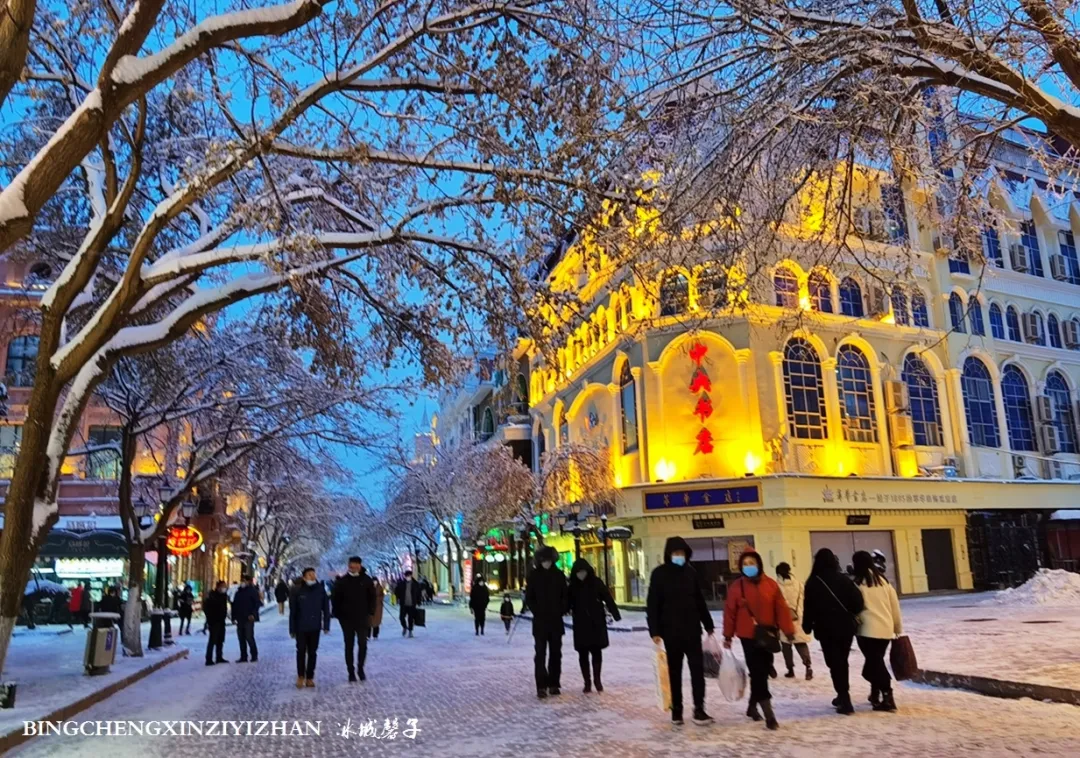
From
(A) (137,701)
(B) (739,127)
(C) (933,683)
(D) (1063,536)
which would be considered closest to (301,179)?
(B) (739,127)

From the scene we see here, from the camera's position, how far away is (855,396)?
1266 inches

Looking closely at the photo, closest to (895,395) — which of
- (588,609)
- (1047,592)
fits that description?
(1047,592)

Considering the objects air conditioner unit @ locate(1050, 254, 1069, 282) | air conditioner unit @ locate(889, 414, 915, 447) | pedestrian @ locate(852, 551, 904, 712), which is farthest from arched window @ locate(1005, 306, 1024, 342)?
pedestrian @ locate(852, 551, 904, 712)

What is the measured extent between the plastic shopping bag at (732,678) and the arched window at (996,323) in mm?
32937

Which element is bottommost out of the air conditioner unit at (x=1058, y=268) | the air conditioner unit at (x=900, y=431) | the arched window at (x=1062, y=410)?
the air conditioner unit at (x=900, y=431)

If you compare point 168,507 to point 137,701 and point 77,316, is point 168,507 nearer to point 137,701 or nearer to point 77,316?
point 77,316

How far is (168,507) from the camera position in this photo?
19594 mm

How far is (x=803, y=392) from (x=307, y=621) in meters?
23.4

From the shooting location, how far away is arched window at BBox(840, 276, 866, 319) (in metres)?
33.0

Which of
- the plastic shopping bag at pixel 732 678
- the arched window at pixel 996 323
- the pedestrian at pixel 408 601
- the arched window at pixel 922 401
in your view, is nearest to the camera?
the plastic shopping bag at pixel 732 678

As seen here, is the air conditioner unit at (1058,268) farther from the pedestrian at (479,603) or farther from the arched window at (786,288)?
the pedestrian at (479,603)

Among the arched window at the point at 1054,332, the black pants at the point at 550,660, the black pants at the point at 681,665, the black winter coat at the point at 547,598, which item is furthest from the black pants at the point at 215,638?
the arched window at the point at 1054,332

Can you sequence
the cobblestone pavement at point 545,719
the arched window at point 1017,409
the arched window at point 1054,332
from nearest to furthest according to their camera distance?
the cobblestone pavement at point 545,719 < the arched window at point 1017,409 < the arched window at point 1054,332

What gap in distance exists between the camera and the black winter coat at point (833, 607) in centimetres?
826
